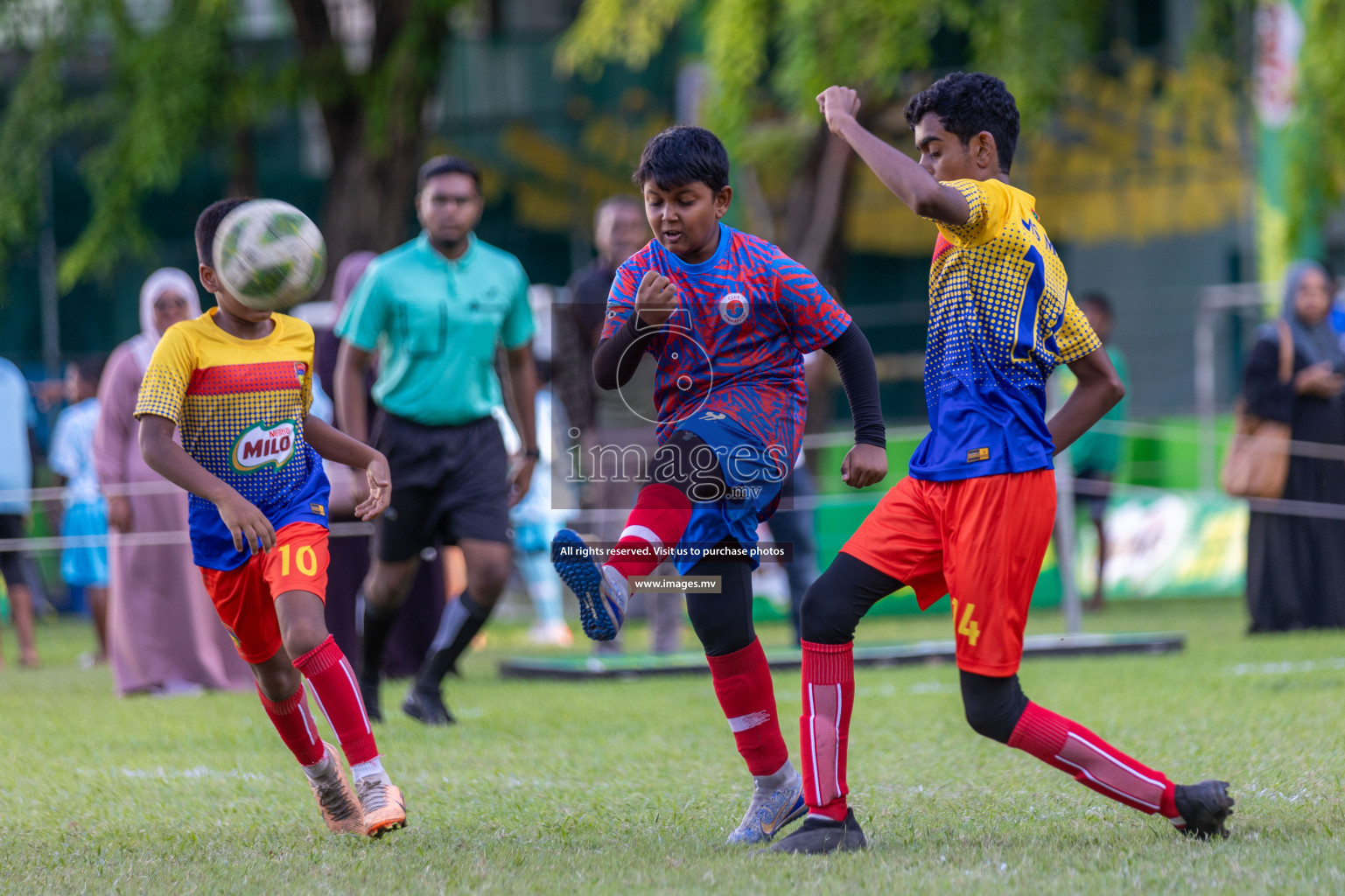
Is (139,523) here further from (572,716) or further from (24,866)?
(24,866)

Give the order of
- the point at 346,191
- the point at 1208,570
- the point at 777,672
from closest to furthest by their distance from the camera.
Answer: the point at 777,672, the point at 1208,570, the point at 346,191

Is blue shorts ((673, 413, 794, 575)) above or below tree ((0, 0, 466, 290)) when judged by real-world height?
below

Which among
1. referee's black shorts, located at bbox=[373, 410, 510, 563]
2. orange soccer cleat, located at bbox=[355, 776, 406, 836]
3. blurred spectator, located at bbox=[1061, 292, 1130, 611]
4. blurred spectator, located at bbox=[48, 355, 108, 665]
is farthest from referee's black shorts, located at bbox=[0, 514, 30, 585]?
blurred spectator, located at bbox=[1061, 292, 1130, 611]

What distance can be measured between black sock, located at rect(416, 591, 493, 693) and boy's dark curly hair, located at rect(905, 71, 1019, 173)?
3.59 meters

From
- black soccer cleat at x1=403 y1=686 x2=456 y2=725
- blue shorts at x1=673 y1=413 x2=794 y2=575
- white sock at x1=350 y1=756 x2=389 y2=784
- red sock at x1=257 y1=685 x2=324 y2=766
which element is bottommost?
black soccer cleat at x1=403 y1=686 x2=456 y2=725

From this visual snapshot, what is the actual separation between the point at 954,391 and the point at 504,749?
9.29ft

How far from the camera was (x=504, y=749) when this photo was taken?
6090mm

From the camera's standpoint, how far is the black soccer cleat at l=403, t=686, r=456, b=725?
6.86 m

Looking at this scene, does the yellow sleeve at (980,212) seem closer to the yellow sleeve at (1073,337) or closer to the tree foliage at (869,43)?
the yellow sleeve at (1073,337)

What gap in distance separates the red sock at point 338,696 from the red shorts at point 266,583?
167mm

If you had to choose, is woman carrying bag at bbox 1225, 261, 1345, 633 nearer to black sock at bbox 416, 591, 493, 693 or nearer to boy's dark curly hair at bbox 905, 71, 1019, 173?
black sock at bbox 416, 591, 493, 693

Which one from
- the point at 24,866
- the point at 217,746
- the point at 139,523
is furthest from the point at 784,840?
the point at 139,523

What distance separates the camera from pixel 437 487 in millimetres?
6824

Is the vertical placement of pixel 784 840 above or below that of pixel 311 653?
below
